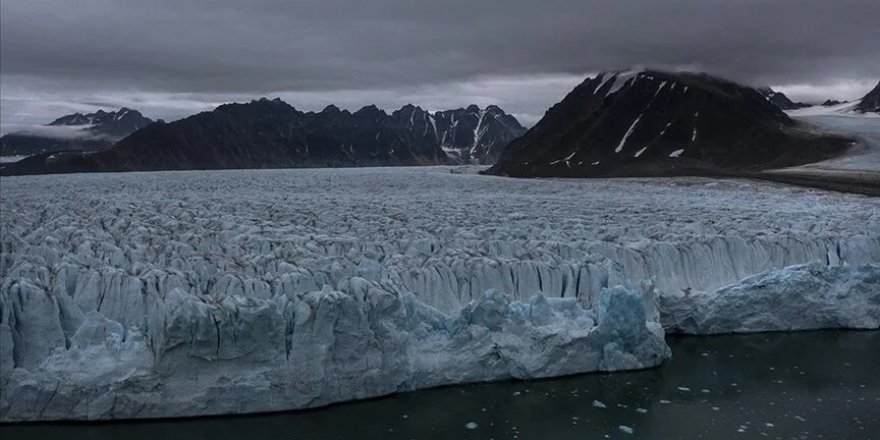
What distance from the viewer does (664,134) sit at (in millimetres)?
70938

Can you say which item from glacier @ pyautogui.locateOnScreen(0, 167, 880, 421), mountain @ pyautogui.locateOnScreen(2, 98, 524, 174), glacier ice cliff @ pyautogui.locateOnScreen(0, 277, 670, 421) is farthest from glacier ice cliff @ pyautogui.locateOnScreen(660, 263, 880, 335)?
mountain @ pyautogui.locateOnScreen(2, 98, 524, 174)

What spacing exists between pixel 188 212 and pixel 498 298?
36.5ft

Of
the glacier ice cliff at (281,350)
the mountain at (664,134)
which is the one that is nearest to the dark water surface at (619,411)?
the glacier ice cliff at (281,350)

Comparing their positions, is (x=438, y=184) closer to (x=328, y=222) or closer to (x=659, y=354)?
(x=328, y=222)

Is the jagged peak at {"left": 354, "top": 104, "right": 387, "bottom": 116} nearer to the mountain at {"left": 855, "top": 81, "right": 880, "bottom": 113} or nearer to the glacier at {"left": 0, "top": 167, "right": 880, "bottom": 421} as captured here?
the mountain at {"left": 855, "top": 81, "right": 880, "bottom": 113}

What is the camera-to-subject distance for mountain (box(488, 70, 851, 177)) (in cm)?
6203

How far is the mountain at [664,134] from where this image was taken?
62031mm

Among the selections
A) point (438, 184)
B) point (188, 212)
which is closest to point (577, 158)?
point (438, 184)

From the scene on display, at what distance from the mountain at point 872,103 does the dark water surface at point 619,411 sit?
84376mm

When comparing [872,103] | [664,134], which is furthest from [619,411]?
[872,103]

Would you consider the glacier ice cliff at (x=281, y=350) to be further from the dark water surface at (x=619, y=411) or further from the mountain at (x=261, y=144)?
the mountain at (x=261, y=144)

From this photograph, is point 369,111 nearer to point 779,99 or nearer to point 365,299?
point 779,99

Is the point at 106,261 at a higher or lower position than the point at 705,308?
higher

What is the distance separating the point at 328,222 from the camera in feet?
58.9
